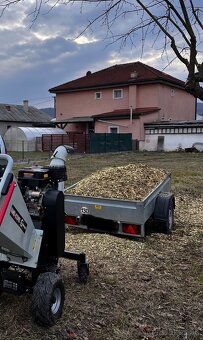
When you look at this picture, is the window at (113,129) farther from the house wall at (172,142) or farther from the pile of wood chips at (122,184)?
the pile of wood chips at (122,184)

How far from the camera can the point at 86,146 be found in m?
37.6

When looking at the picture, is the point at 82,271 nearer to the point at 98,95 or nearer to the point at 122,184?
the point at 122,184

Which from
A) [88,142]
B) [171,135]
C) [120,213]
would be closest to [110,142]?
[88,142]

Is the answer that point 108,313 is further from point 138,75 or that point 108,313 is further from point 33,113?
point 33,113

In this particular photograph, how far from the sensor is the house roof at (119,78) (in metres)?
40.5

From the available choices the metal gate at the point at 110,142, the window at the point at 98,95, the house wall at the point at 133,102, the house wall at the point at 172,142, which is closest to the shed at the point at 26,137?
the house wall at the point at 133,102

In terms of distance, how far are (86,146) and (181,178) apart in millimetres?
23918

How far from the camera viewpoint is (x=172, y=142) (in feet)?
122

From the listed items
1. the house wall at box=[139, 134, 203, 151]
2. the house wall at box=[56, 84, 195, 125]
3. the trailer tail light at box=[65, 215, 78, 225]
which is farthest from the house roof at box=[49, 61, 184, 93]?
the trailer tail light at box=[65, 215, 78, 225]

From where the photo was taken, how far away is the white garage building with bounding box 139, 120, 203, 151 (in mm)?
35781

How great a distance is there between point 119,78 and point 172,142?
10272 mm

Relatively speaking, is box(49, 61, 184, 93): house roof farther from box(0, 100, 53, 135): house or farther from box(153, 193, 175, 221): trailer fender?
box(153, 193, 175, 221): trailer fender

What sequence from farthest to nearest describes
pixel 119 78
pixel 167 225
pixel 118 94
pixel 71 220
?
1. pixel 119 78
2. pixel 118 94
3. pixel 167 225
4. pixel 71 220

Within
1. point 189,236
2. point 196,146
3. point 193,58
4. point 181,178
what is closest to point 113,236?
point 189,236
